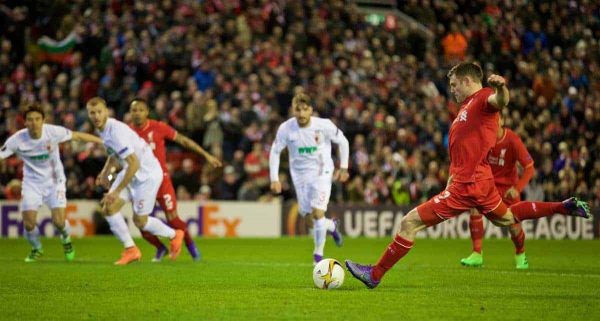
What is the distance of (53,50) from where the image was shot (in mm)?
27359

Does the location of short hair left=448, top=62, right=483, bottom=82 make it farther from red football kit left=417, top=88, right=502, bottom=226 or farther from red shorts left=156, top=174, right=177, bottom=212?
red shorts left=156, top=174, right=177, bottom=212

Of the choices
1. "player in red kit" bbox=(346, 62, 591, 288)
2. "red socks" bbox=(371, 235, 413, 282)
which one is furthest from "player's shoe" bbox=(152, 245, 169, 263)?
"red socks" bbox=(371, 235, 413, 282)

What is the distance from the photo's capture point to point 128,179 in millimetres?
14531

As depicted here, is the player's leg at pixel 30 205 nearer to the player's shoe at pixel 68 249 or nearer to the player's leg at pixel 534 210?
the player's shoe at pixel 68 249

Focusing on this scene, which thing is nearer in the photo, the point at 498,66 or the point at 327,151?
the point at 327,151

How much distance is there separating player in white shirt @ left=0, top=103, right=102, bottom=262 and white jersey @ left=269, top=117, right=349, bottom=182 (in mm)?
2809

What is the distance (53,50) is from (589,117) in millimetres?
14473

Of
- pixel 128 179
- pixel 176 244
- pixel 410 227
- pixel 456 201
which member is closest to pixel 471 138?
pixel 456 201

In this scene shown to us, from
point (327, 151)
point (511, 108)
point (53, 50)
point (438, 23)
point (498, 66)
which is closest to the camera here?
point (327, 151)

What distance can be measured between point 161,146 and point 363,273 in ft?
21.9

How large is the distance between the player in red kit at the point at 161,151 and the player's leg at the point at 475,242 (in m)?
3.96

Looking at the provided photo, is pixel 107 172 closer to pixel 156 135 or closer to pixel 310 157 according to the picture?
pixel 156 135

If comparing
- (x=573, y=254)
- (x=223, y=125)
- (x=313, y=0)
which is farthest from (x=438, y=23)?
(x=573, y=254)

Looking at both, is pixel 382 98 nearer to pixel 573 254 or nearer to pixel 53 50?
pixel 53 50
